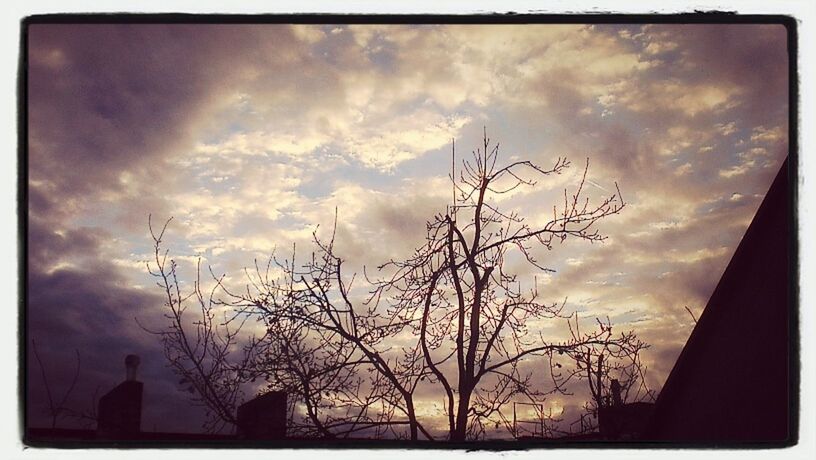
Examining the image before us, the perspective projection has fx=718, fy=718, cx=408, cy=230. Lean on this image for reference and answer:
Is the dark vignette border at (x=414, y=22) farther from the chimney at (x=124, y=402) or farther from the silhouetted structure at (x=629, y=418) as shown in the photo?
the silhouetted structure at (x=629, y=418)

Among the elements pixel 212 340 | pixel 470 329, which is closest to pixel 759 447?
pixel 470 329

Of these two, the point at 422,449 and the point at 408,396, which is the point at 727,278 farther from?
the point at 422,449

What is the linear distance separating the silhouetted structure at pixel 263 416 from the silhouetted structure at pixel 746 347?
3.01 m

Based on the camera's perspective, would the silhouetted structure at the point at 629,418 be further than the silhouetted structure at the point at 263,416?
Yes

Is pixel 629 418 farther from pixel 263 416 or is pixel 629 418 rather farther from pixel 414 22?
pixel 414 22

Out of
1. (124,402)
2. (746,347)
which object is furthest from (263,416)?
(746,347)

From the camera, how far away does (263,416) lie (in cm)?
562

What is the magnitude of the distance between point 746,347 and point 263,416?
11.9ft

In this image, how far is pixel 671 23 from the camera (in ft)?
7.41

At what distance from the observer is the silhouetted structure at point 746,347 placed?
175 inches

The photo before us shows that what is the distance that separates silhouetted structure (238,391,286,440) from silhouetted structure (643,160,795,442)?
9.89 feet

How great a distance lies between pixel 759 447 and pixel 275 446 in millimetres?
1428

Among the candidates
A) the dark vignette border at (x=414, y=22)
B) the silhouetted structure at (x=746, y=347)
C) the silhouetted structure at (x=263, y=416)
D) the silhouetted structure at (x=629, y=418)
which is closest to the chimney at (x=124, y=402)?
the silhouetted structure at (x=263, y=416)

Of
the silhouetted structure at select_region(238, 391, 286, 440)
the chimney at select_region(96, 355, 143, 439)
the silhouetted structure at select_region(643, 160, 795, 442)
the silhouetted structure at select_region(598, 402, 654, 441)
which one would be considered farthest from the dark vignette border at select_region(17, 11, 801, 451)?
the silhouetted structure at select_region(598, 402, 654, 441)
